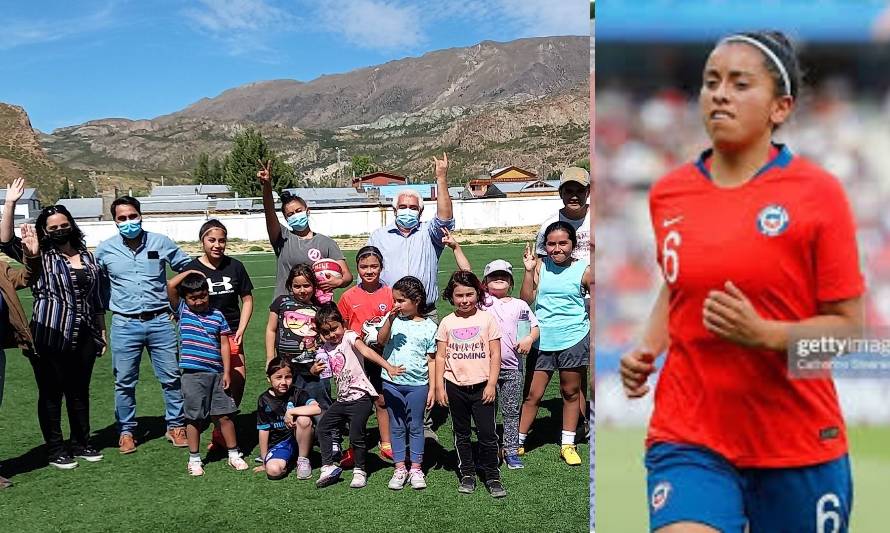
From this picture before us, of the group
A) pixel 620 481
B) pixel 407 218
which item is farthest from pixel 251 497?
pixel 620 481

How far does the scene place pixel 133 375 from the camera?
5.73m

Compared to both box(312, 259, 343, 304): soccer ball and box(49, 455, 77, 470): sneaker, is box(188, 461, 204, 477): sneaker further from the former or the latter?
box(312, 259, 343, 304): soccer ball

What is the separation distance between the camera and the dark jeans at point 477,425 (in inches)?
185

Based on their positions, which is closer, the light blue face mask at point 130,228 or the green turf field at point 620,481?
the green turf field at point 620,481

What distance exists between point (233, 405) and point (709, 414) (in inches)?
151

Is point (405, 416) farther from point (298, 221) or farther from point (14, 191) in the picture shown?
point (14, 191)

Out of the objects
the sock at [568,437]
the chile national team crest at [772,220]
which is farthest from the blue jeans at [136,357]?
the chile national team crest at [772,220]

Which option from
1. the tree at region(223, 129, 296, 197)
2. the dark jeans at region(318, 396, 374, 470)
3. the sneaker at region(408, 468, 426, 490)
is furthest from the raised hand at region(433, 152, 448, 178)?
the tree at region(223, 129, 296, 197)

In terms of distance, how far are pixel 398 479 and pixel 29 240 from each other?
2.71m

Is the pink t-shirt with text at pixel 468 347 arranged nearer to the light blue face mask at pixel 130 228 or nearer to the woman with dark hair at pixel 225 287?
the woman with dark hair at pixel 225 287

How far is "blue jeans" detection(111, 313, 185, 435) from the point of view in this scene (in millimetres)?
5633

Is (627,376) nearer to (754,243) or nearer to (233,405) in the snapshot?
(754,243)

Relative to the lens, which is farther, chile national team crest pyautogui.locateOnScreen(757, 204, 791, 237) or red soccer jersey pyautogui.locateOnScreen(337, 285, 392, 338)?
red soccer jersey pyautogui.locateOnScreen(337, 285, 392, 338)

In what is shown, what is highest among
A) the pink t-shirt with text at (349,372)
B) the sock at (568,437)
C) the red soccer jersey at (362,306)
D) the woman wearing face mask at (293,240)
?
the woman wearing face mask at (293,240)
